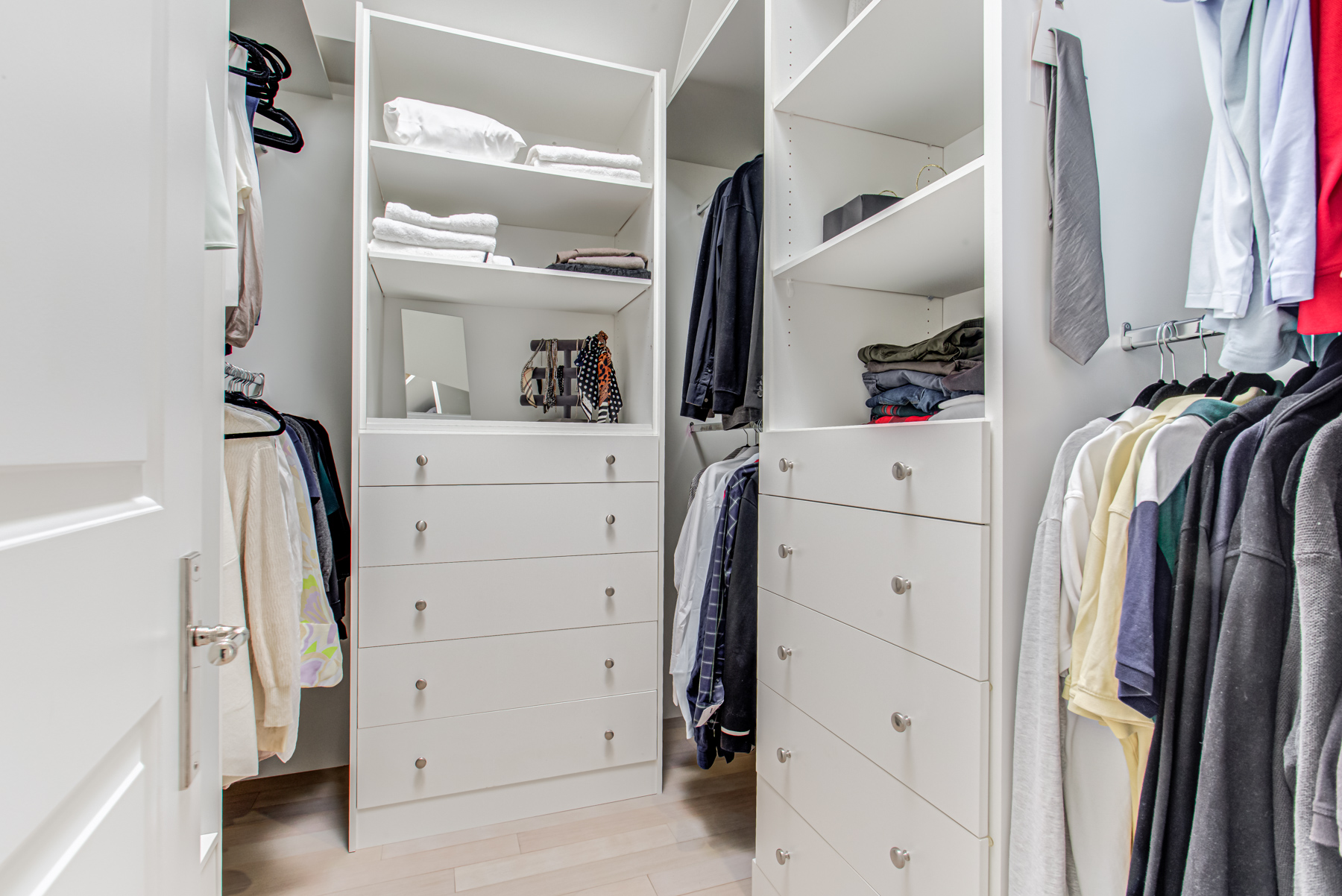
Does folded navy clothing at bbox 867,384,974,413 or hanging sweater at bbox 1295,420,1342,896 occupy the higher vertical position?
folded navy clothing at bbox 867,384,974,413

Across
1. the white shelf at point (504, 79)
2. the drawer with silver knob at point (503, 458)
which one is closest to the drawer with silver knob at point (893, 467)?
the drawer with silver knob at point (503, 458)

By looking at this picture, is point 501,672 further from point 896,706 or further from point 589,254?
point 589,254

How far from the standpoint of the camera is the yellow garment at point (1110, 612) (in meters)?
0.79

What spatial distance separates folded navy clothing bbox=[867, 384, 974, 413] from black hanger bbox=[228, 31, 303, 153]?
1.54 m

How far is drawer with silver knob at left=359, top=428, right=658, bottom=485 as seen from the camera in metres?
1.73

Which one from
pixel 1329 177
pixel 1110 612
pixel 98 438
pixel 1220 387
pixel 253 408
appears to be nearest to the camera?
pixel 98 438

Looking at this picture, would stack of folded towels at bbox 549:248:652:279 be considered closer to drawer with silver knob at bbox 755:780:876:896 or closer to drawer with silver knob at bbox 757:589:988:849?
drawer with silver knob at bbox 757:589:988:849

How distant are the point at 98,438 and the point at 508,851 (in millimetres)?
1739

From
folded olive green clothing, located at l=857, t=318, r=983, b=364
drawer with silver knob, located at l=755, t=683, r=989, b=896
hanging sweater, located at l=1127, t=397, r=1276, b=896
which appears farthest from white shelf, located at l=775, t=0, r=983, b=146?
drawer with silver knob, located at l=755, t=683, r=989, b=896

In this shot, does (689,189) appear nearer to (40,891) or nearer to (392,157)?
(392,157)

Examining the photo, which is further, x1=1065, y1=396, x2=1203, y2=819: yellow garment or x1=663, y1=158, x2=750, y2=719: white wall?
x1=663, y1=158, x2=750, y2=719: white wall

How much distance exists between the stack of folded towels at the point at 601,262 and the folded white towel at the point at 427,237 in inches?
8.6

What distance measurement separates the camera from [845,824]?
122 centimetres

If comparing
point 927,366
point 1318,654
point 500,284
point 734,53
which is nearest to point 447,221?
point 500,284
